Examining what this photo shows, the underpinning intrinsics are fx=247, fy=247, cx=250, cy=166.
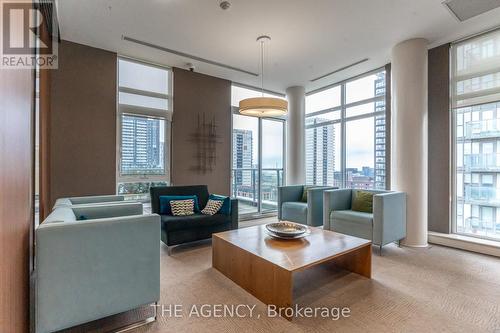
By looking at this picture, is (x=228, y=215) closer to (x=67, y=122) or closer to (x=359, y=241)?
(x=359, y=241)

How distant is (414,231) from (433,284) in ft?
4.43

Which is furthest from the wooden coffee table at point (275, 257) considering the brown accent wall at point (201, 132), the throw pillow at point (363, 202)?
the brown accent wall at point (201, 132)

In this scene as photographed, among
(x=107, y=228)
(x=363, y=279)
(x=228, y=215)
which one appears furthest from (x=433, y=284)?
(x=107, y=228)

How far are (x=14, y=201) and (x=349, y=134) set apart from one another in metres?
5.21

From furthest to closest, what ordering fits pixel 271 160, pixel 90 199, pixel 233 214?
pixel 271 160, pixel 233 214, pixel 90 199

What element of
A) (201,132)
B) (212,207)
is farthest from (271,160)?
(212,207)

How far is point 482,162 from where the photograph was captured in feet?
11.6

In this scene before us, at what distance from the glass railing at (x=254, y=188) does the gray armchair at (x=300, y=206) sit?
107cm

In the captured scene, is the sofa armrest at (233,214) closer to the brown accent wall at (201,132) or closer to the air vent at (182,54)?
the brown accent wall at (201,132)

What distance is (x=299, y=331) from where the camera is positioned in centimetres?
176

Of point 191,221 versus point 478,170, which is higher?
point 478,170

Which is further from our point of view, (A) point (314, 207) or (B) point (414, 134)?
(A) point (314, 207)

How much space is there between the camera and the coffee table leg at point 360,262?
102 inches

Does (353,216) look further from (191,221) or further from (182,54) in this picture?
(182,54)
